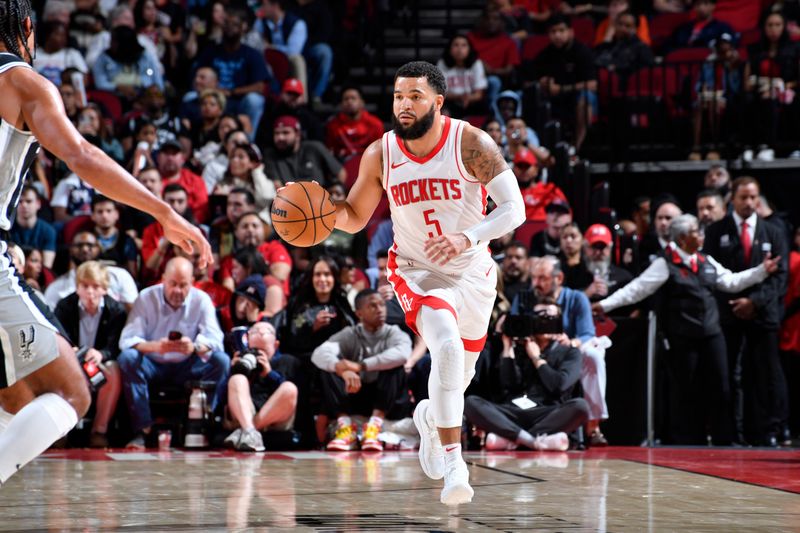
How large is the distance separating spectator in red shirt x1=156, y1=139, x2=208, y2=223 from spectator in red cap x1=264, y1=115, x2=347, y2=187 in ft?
2.74

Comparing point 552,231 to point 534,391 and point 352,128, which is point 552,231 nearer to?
point 534,391

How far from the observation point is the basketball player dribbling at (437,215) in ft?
17.5

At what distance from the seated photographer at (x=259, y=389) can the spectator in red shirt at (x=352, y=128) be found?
3878mm

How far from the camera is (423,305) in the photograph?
5.40 m

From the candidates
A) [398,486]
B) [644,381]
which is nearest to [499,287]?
[644,381]

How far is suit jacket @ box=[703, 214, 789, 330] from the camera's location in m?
9.84

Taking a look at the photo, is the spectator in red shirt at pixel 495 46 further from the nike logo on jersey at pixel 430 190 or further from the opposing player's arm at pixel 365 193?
the nike logo on jersey at pixel 430 190

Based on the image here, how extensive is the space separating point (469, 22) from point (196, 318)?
7659mm

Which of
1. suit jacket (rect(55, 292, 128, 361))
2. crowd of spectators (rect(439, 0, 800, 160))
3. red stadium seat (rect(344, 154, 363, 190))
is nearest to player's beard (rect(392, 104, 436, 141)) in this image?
suit jacket (rect(55, 292, 128, 361))

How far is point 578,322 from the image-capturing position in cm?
944

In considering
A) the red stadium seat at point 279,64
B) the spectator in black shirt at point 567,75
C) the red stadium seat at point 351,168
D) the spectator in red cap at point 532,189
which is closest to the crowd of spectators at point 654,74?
the spectator in black shirt at point 567,75

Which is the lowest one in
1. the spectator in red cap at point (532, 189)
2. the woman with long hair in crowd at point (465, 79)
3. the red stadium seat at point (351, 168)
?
the spectator in red cap at point (532, 189)

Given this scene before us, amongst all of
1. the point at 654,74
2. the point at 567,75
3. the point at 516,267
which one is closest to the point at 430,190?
the point at 516,267

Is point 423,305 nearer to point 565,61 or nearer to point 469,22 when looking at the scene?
point 565,61
